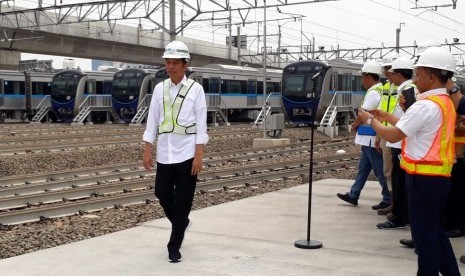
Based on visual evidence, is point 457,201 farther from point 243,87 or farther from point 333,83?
point 243,87

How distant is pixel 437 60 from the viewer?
4453 mm

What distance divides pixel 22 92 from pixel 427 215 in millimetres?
35883

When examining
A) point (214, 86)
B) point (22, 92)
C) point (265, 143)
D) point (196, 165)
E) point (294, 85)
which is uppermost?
point (294, 85)

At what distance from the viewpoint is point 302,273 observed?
5.43 metres

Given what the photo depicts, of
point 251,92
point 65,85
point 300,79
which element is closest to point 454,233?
point 300,79

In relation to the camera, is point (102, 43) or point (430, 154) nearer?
point (430, 154)

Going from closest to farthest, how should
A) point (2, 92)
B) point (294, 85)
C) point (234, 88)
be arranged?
1. point (294, 85)
2. point (2, 92)
3. point (234, 88)

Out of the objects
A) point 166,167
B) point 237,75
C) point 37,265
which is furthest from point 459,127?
point 237,75

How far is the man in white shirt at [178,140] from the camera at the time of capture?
5.87 m

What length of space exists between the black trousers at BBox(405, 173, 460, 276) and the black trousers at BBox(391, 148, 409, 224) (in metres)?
2.66

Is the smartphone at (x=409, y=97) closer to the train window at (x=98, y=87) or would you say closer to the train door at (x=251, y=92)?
the train door at (x=251, y=92)

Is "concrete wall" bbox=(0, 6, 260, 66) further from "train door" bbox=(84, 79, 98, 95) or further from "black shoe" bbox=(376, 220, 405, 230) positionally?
"black shoe" bbox=(376, 220, 405, 230)

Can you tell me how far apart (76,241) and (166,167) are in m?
1.81

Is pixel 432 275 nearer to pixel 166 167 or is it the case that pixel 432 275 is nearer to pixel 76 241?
pixel 166 167
